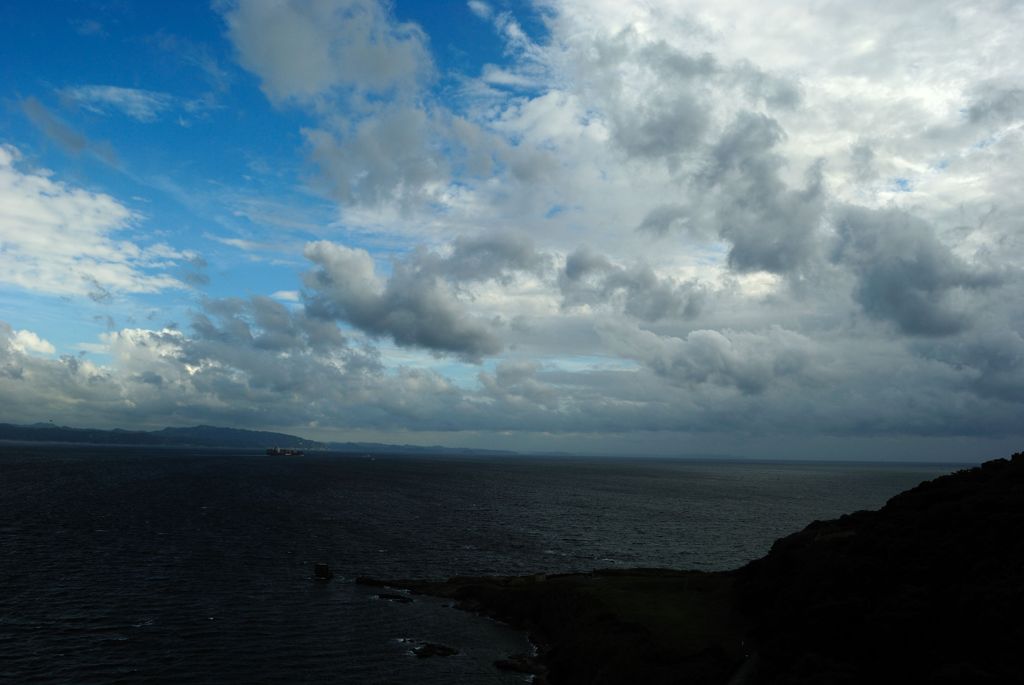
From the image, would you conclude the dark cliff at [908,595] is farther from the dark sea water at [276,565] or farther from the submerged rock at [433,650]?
the submerged rock at [433,650]

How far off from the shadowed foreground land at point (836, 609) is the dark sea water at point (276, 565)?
694 centimetres

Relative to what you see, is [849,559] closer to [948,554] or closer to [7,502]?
[948,554]

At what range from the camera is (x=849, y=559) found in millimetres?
46875

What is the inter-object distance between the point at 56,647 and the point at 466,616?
3551 centimetres

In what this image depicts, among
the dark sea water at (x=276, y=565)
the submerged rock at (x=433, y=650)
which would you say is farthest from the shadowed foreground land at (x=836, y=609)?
the dark sea water at (x=276, y=565)

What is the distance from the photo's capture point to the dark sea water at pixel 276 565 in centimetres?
5034

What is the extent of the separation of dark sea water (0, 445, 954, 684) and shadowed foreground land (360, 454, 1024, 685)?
22.8ft

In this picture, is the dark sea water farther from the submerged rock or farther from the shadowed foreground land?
the shadowed foreground land

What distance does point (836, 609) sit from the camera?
1614 inches

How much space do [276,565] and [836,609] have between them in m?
68.0

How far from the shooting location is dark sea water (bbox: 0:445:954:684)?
50344 millimetres

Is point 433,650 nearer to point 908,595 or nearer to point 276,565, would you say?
point 908,595

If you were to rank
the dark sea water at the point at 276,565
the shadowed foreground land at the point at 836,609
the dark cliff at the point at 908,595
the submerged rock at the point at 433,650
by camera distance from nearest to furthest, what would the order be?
the dark cliff at the point at 908,595, the shadowed foreground land at the point at 836,609, the dark sea water at the point at 276,565, the submerged rock at the point at 433,650

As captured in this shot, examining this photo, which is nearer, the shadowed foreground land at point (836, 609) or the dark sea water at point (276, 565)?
the shadowed foreground land at point (836, 609)
